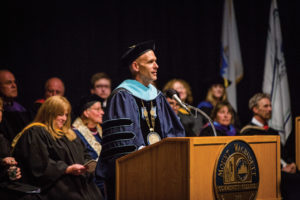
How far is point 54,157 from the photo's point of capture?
14.1 ft

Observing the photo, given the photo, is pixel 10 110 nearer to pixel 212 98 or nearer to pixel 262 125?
pixel 212 98

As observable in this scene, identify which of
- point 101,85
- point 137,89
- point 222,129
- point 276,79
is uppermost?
point 276,79

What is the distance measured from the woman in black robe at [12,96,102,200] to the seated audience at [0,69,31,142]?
53 cm

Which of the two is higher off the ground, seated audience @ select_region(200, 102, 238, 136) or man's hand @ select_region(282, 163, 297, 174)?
seated audience @ select_region(200, 102, 238, 136)

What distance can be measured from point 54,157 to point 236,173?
7.72ft

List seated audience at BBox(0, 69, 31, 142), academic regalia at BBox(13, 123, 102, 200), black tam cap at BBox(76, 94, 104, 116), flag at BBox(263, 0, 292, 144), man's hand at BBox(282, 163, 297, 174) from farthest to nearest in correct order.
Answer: flag at BBox(263, 0, 292, 144) → man's hand at BBox(282, 163, 297, 174) → black tam cap at BBox(76, 94, 104, 116) → seated audience at BBox(0, 69, 31, 142) → academic regalia at BBox(13, 123, 102, 200)

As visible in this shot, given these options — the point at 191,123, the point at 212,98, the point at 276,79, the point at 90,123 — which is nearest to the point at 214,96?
the point at 212,98

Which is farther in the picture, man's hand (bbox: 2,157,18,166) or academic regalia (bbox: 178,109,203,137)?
academic regalia (bbox: 178,109,203,137)

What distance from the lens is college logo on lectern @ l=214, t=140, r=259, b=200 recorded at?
243 cm

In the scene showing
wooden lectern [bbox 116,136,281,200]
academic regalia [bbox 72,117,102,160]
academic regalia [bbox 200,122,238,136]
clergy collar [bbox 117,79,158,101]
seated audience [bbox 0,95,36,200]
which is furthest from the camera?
academic regalia [bbox 200,122,238,136]

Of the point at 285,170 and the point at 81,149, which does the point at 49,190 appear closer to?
the point at 81,149

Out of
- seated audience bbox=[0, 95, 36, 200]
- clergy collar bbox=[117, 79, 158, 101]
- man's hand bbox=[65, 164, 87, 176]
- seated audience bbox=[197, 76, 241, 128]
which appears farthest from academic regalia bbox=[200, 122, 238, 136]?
seated audience bbox=[0, 95, 36, 200]

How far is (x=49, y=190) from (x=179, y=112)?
235cm

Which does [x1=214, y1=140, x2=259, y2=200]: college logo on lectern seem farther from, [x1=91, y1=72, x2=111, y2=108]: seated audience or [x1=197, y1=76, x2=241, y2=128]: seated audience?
[x1=197, y1=76, x2=241, y2=128]: seated audience
